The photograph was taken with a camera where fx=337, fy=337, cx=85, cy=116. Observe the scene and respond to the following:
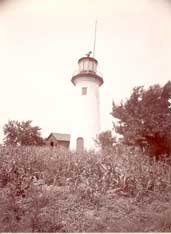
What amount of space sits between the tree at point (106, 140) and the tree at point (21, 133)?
2.53ft

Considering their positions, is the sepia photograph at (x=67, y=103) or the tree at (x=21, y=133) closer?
the sepia photograph at (x=67, y=103)

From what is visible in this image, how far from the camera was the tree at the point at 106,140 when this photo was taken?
4016mm

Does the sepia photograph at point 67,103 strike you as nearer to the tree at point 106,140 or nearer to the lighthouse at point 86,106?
the tree at point 106,140

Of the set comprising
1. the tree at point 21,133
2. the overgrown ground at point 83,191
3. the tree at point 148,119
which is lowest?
the overgrown ground at point 83,191

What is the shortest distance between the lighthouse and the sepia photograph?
0.48 m

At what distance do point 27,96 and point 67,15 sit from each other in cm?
97

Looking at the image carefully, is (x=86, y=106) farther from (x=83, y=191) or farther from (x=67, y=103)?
(x=83, y=191)

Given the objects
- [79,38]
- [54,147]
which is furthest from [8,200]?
[79,38]

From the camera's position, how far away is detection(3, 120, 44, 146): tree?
3537 millimetres

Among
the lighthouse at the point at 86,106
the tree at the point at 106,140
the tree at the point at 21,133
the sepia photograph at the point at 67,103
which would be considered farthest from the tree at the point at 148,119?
the tree at the point at 21,133

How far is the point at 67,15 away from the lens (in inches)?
142

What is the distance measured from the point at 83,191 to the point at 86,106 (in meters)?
2.92

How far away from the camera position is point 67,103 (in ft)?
13.5

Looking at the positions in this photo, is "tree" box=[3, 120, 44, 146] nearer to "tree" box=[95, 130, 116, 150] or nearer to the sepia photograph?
the sepia photograph
